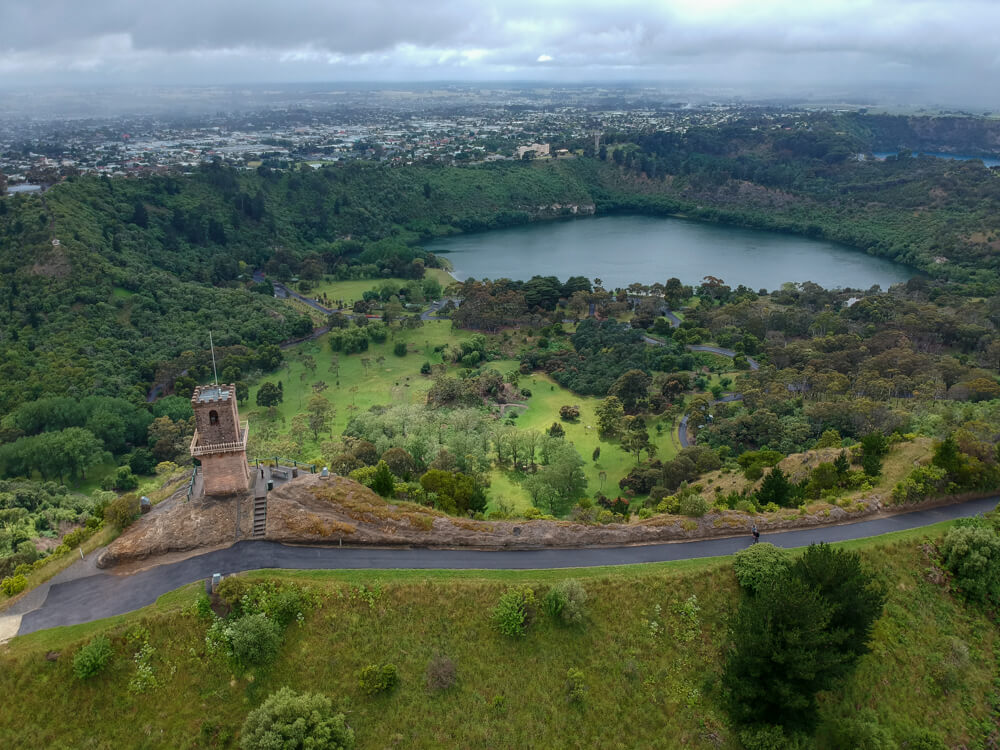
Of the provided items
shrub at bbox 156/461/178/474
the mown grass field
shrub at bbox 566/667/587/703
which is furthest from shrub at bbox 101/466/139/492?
shrub at bbox 566/667/587/703

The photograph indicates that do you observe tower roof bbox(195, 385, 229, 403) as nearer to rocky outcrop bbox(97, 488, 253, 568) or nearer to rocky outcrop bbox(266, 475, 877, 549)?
rocky outcrop bbox(97, 488, 253, 568)

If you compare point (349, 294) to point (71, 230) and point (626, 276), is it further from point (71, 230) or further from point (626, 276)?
point (626, 276)

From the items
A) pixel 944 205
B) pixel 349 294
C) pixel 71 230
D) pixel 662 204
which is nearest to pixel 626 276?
pixel 349 294

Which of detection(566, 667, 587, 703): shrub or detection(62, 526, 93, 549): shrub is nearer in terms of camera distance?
detection(566, 667, 587, 703): shrub

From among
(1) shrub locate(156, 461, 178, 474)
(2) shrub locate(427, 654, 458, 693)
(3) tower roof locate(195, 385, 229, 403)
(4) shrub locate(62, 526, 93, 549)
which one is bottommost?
(1) shrub locate(156, 461, 178, 474)

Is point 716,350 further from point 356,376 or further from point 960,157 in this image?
point 960,157

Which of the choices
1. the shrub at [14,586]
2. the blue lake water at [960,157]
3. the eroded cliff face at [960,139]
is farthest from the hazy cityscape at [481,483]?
the eroded cliff face at [960,139]

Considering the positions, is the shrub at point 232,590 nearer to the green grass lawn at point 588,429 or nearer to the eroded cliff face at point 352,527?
the eroded cliff face at point 352,527
